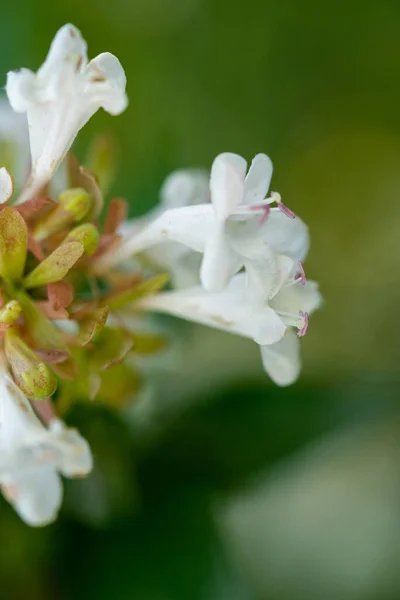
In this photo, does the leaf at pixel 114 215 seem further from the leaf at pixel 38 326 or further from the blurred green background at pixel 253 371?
the blurred green background at pixel 253 371

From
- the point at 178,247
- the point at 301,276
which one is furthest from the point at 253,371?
the point at 301,276

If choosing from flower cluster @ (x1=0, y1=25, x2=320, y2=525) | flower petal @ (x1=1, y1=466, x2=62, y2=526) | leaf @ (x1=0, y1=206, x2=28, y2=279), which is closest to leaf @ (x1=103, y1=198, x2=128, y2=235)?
flower cluster @ (x1=0, y1=25, x2=320, y2=525)

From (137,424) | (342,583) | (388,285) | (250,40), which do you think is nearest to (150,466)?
(137,424)

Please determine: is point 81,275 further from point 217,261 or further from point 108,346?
point 217,261

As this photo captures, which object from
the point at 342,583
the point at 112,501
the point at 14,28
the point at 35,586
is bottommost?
the point at 342,583

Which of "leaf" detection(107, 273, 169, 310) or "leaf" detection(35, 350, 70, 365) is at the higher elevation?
"leaf" detection(107, 273, 169, 310)

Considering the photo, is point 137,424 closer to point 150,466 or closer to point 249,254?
point 150,466

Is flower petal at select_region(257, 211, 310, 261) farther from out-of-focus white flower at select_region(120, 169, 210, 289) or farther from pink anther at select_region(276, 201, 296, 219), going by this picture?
out-of-focus white flower at select_region(120, 169, 210, 289)
